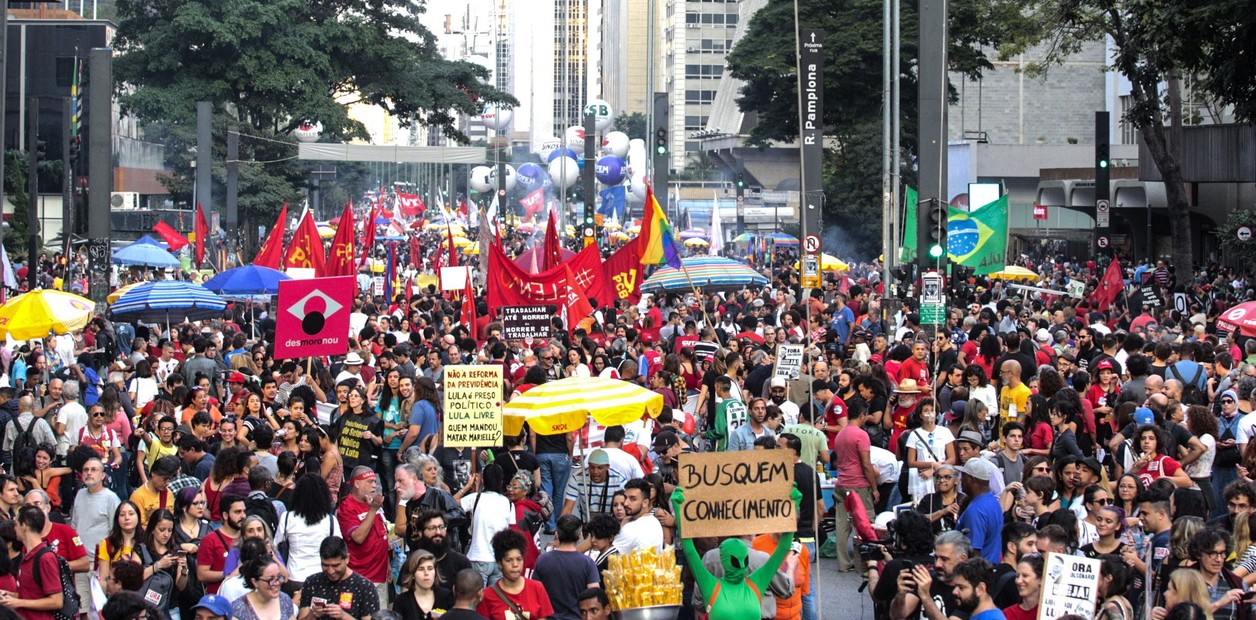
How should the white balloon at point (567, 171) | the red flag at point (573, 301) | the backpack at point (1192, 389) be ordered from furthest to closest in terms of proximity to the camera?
the white balloon at point (567, 171) < the red flag at point (573, 301) < the backpack at point (1192, 389)

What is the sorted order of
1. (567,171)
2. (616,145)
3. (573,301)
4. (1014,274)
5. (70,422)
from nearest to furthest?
(70,422) < (573,301) < (1014,274) < (567,171) < (616,145)

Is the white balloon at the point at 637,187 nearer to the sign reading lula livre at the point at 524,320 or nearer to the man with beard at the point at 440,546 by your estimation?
the sign reading lula livre at the point at 524,320

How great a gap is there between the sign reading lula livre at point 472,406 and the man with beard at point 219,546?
2.83m

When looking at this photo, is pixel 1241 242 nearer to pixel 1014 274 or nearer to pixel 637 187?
pixel 1014 274

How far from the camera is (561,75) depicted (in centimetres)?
19775

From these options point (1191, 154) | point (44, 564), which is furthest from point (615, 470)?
point (1191, 154)

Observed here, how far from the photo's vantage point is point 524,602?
26.6 feet

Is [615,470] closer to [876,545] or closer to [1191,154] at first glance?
[876,545]

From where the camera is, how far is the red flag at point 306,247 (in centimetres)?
2445

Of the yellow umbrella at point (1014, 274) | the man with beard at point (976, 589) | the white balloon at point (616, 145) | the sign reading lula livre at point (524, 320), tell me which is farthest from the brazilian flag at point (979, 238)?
the white balloon at point (616, 145)

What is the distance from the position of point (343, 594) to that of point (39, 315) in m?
10.0

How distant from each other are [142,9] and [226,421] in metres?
42.4

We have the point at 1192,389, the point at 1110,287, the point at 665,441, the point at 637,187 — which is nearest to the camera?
the point at 665,441

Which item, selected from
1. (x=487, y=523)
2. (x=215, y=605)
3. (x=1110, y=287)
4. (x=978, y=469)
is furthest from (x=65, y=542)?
(x=1110, y=287)
